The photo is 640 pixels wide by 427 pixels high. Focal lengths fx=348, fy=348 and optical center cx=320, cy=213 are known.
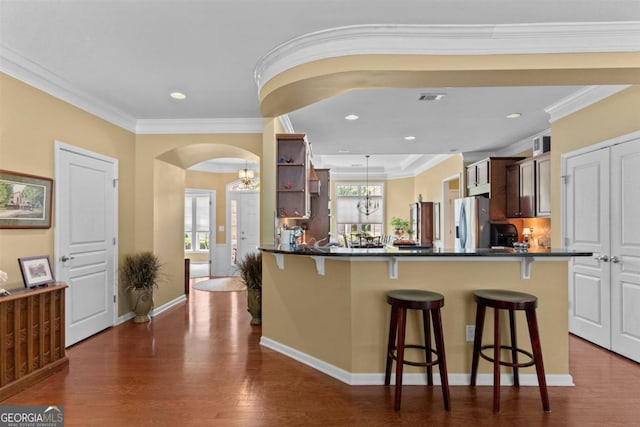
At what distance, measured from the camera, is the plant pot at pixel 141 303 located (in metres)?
4.48

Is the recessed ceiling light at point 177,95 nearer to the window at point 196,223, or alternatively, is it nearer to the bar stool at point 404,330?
the bar stool at point 404,330

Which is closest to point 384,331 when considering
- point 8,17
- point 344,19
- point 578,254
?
point 578,254

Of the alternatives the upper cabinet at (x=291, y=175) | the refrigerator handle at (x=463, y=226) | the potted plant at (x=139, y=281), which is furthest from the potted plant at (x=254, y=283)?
the refrigerator handle at (x=463, y=226)

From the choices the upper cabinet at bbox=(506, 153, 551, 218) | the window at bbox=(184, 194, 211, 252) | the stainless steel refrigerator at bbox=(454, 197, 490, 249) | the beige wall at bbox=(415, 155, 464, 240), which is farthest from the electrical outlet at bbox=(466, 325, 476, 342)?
the window at bbox=(184, 194, 211, 252)

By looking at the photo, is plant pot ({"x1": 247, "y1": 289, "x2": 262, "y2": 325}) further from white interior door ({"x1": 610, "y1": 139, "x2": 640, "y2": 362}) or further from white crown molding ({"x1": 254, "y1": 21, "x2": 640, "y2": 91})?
white interior door ({"x1": 610, "y1": 139, "x2": 640, "y2": 362})

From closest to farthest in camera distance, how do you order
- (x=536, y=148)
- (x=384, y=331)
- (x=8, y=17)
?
(x=8, y=17), (x=384, y=331), (x=536, y=148)

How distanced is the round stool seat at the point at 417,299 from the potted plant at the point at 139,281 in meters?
3.32

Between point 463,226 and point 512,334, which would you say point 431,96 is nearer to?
point 512,334

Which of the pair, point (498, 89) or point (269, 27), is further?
point (498, 89)

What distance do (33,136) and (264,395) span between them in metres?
3.12

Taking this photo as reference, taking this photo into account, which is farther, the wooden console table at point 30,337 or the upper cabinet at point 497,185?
the upper cabinet at point 497,185

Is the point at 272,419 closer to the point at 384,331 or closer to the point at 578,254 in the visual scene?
the point at 384,331

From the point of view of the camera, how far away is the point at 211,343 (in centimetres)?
372

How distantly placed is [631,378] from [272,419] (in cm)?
294
